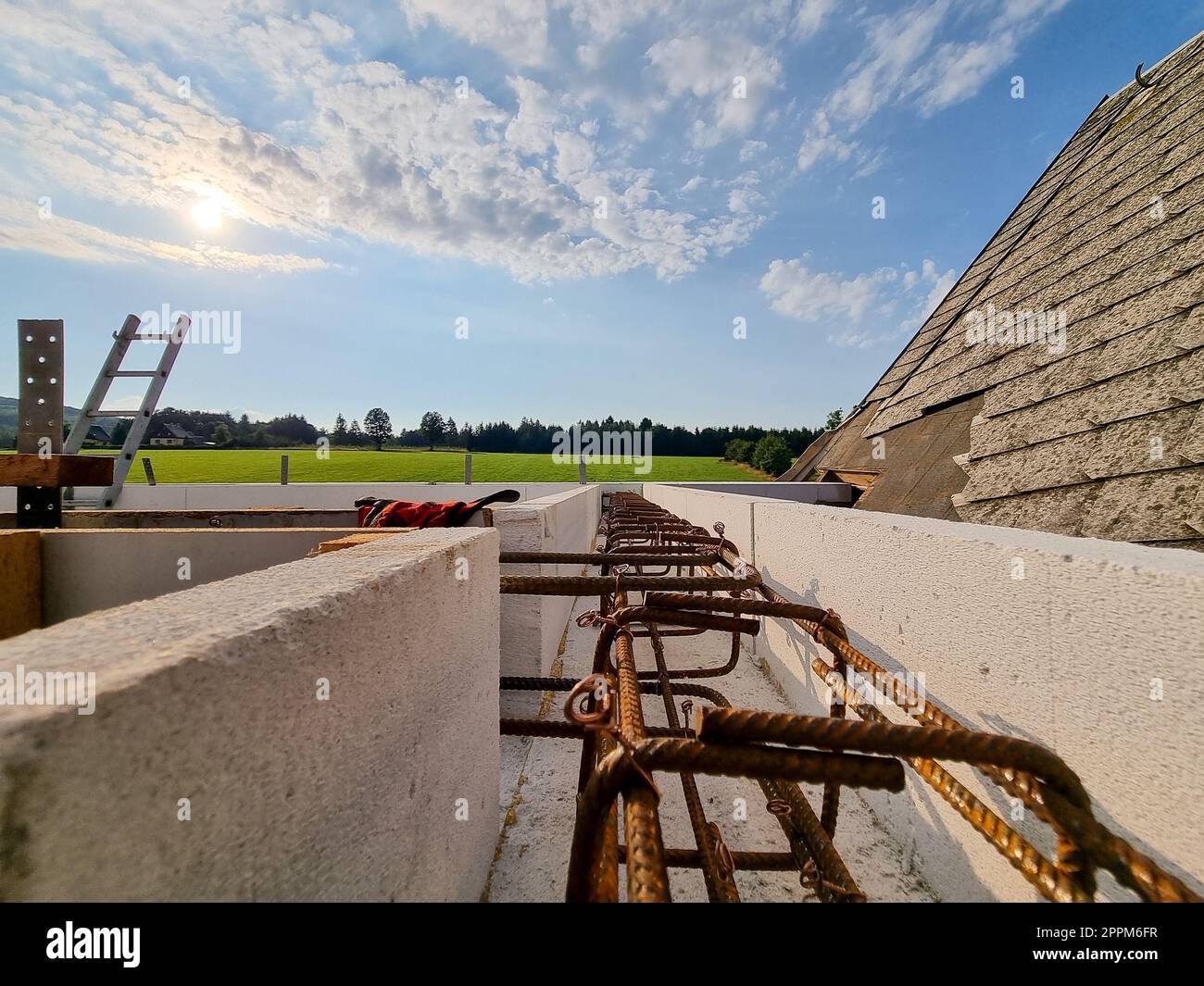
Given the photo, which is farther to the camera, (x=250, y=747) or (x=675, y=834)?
(x=675, y=834)

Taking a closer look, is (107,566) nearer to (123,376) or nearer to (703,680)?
(703,680)

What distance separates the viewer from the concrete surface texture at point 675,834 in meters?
1.71

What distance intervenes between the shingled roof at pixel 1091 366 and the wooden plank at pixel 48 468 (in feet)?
14.4

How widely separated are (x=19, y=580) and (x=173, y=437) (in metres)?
55.3

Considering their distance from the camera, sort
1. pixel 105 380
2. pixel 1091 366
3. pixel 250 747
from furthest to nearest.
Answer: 1. pixel 105 380
2. pixel 1091 366
3. pixel 250 747

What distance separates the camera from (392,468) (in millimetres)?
32500

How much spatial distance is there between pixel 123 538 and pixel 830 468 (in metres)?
6.71

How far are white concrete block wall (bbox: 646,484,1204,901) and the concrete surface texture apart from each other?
0.35 ft

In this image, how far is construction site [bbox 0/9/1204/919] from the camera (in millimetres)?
617

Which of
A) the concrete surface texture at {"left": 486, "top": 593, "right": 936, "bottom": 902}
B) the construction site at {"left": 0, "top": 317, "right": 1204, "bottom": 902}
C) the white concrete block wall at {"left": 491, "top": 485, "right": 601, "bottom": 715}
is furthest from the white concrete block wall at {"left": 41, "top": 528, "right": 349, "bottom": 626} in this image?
the concrete surface texture at {"left": 486, "top": 593, "right": 936, "bottom": 902}

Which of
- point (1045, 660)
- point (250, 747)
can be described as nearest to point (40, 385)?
point (250, 747)

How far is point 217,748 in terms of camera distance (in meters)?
0.63
